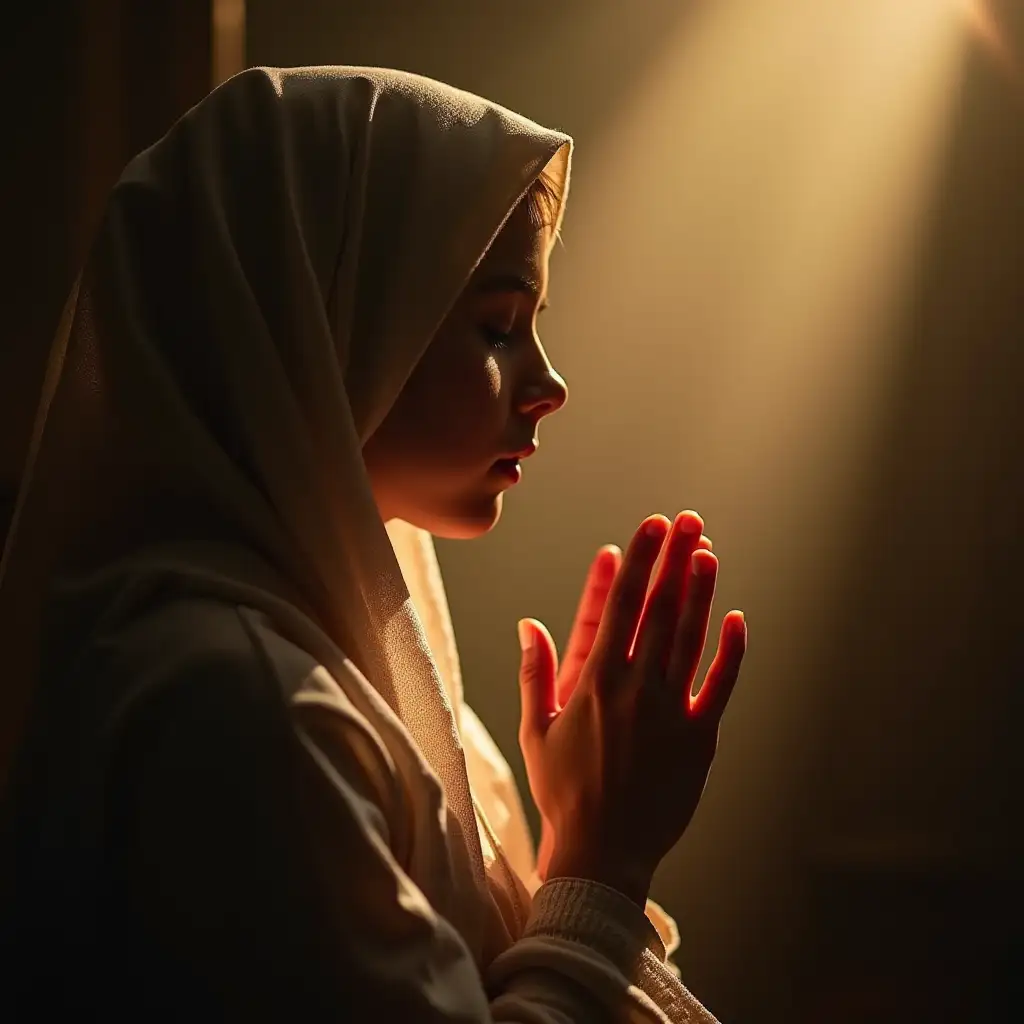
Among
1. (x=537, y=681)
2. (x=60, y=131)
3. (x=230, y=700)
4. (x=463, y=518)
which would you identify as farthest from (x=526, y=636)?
(x=60, y=131)

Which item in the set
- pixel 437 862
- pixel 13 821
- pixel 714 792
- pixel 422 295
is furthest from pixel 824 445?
pixel 13 821

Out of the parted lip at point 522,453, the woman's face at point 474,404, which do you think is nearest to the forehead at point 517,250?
the woman's face at point 474,404

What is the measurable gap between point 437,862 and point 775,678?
2.30 feet

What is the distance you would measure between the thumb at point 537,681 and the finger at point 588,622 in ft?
0.06

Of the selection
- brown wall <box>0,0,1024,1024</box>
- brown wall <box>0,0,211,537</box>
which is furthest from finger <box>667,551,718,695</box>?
brown wall <box>0,0,211,537</box>

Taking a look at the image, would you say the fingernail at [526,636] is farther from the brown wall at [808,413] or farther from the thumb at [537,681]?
the brown wall at [808,413]

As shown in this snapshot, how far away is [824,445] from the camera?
49.8 inches

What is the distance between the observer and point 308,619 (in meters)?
0.68

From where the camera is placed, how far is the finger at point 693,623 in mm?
810

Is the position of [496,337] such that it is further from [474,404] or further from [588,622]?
[588,622]

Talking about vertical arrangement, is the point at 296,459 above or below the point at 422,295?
below

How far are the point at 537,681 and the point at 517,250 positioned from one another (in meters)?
0.35

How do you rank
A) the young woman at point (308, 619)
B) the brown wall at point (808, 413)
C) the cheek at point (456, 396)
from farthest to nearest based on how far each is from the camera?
1. the brown wall at point (808, 413)
2. the cheek at point (456, 396)
3. the young woman at point (308, 619)

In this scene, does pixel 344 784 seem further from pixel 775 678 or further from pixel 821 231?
pixel 821 231
